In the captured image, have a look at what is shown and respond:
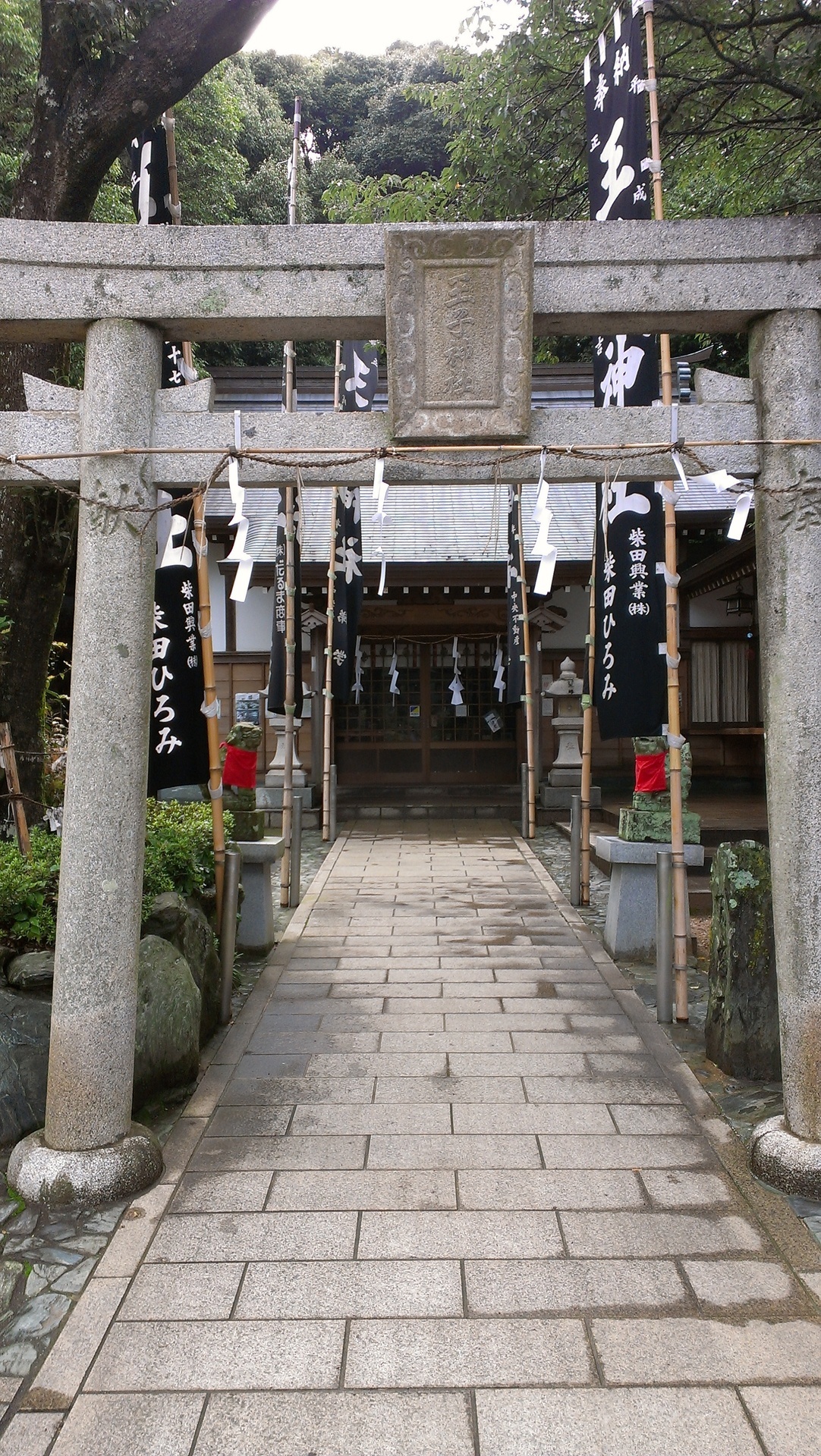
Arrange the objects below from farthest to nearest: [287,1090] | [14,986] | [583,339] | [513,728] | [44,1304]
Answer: [583,339]
[513,728]
[287,1090]
[14,986]
[44,1304]

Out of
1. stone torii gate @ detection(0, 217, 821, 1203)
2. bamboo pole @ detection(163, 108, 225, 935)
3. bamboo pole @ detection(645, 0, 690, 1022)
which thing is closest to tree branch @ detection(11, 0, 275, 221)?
bamboo pole @ detection(163, 108, 225, 935)

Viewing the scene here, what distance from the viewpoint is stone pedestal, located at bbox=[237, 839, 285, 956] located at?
7.41 metres

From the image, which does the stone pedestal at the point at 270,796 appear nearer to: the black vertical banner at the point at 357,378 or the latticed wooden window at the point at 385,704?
the latticed wooden window at the point at 385,704

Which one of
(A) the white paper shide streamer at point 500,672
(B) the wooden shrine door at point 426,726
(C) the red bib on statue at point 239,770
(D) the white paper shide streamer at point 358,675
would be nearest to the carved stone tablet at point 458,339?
(C) the red bib on statue at point 239,770

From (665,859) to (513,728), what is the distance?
10.5 m

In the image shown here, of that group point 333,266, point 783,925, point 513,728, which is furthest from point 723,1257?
point 513,728

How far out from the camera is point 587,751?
8352mm

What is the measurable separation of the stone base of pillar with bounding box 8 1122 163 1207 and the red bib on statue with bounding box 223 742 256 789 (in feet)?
14.4

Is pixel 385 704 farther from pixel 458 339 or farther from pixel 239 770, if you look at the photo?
pixel 458 339

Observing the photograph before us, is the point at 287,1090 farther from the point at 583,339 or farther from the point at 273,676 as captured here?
the point at 583,339

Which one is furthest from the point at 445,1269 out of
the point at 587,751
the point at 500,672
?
the point at 500,672

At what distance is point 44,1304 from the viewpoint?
3254 millimetres

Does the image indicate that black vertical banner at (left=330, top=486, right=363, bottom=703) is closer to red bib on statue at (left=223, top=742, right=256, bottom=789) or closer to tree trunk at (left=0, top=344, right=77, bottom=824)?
red bib on statue at (left=223, top=742, right=256, bottom=789)

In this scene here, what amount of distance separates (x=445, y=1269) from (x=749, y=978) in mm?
2485
